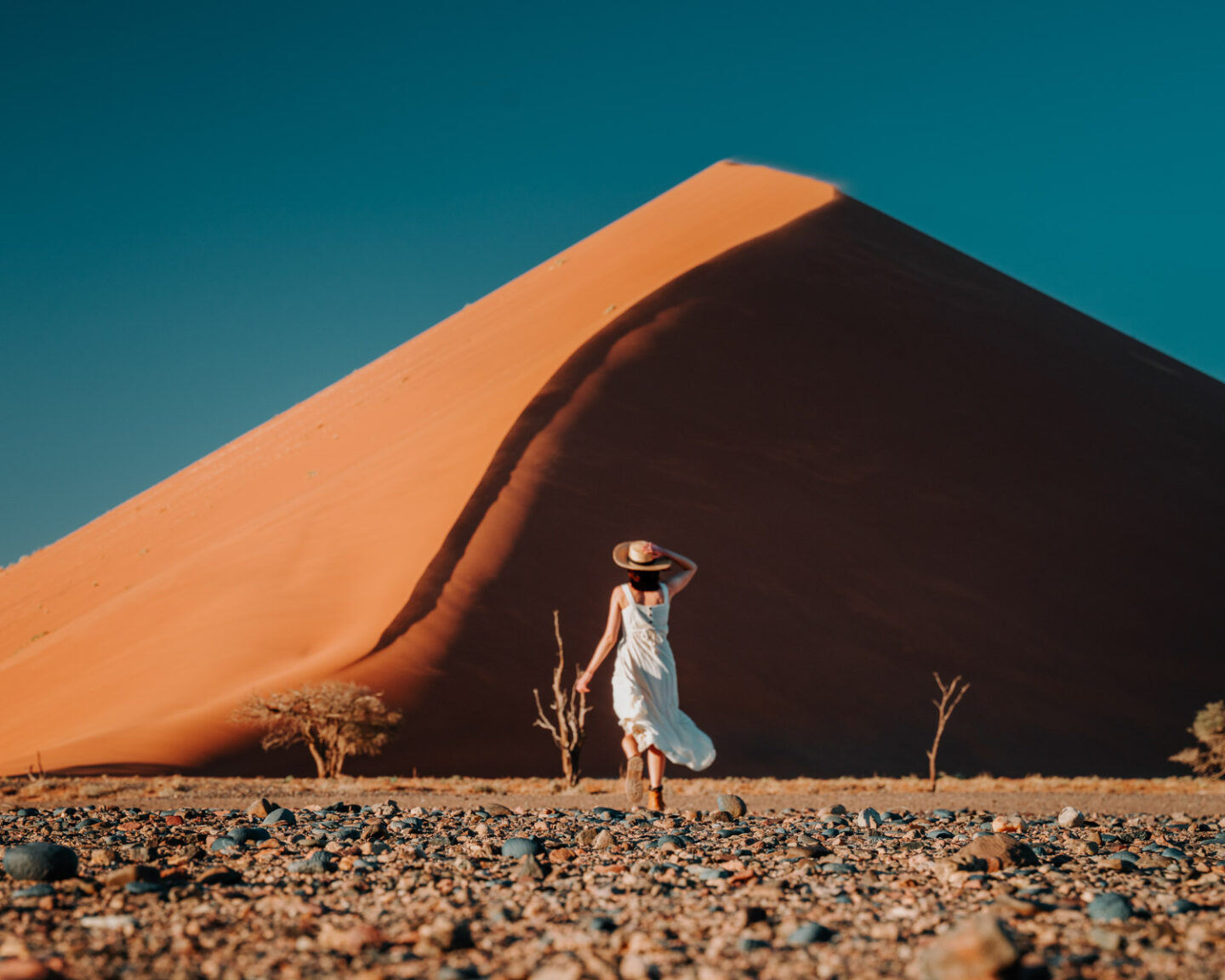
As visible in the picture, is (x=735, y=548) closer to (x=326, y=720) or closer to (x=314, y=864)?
(x=326, y=720)

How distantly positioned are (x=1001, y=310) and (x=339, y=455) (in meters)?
17.6

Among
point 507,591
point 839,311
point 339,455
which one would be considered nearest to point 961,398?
point 839,311

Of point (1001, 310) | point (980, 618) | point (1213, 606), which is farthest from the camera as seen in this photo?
point (1001, 310)

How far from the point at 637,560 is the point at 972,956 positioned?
3888 millimetres

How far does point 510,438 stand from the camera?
19.2m

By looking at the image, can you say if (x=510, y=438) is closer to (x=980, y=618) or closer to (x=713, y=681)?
(x=713, y=681)

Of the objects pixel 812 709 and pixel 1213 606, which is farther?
pixel 1213 606

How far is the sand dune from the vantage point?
52.0 feet

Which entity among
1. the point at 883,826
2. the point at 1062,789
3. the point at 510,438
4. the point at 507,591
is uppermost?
the point at 510,438

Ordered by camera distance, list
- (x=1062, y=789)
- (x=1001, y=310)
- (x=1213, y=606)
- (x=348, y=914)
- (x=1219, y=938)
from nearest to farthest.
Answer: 1. (x=1219, y=938)
2. (x=348, y=914)
3. (x=1062, y=789)
4. (x=1213, y=606)
5. (x=1001, y=310)

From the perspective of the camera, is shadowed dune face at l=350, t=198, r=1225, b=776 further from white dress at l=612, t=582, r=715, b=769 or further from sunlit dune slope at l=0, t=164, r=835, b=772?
white dress at l=612, t=582, r=715, b=769

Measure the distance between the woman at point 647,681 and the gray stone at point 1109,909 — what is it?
3082 mm

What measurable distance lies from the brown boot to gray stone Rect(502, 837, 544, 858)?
1.82m

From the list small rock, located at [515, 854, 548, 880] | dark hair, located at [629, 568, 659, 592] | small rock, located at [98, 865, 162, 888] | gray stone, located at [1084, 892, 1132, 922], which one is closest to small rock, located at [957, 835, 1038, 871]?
gray stone, located at [1084, 892, 1132, 922]
